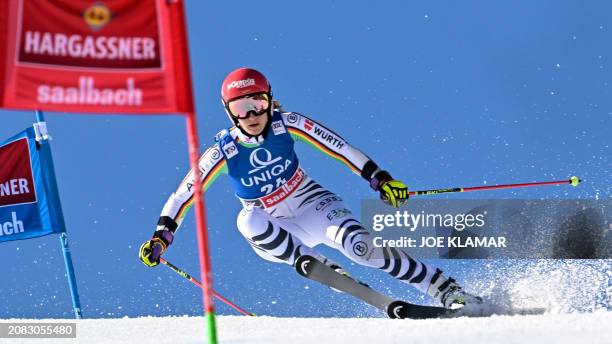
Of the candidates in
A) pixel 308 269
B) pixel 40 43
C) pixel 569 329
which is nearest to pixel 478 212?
pixel 308 269

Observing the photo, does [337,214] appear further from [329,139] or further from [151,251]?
[151,251]

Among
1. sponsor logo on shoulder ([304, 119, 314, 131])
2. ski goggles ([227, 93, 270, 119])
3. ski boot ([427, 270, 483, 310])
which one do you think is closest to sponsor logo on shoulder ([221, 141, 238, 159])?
ski goggles ([227, 93, 270, 119])

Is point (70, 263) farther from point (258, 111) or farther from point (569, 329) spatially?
point (569, 329)

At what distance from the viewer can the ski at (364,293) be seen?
17.8 ft

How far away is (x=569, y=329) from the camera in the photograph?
4.04 meters

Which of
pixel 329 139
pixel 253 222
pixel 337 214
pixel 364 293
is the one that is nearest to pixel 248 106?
pixel 329 139

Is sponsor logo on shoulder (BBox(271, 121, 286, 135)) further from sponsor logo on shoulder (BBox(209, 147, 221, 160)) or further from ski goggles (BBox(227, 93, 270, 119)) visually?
sponsor logo on shoulder (BBox(209, 147, 221, 160))

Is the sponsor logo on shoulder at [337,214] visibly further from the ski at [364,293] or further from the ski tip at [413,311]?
the ski tip at [413,311]

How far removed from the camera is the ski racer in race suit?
5.74 metres

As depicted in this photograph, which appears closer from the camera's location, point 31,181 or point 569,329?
point 569,329

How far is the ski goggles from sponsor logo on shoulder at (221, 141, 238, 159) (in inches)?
8.1

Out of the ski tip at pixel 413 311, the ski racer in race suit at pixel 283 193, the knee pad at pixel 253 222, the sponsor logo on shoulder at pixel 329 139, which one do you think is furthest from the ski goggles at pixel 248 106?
the ski tip at pixel 413 311

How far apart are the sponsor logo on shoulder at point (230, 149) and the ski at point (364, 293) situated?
865mm

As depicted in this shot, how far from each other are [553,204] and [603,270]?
2.43 feet
